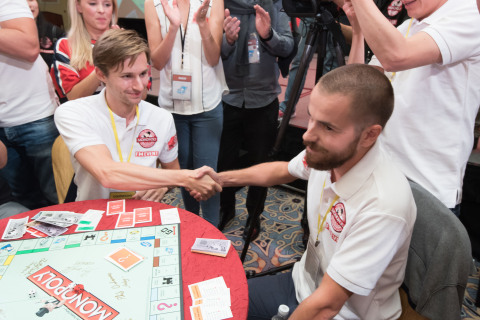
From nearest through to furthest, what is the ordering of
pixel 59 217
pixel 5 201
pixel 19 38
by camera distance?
pixel 59 217
pixel 19 38
pixel 5 201

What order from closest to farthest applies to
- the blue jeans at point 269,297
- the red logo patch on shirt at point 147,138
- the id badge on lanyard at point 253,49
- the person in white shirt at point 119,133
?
the blue jeans at point 269,297
the person in white shirt at point 119,133
the red logo patch on shirt at point 147,138
the id badge on lanyard at point 253,49

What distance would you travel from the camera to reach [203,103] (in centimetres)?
207

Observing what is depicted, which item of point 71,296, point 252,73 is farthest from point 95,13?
point 71,296

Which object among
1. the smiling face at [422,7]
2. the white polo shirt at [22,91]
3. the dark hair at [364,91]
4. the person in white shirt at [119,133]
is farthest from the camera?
the white polo shirt at [22,91]

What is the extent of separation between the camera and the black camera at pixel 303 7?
5.61 ft

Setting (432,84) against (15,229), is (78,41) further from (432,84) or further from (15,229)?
(432,84)

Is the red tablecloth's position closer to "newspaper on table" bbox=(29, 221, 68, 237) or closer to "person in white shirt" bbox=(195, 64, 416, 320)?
"newspaper on table" bbox=(29, 221, 68, 237)

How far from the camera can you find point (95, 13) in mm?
1946

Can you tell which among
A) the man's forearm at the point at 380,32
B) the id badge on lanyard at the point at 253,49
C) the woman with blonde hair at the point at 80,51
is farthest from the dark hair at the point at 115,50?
the man's forearm at the point at 380,32

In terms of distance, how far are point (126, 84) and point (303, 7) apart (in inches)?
39.1

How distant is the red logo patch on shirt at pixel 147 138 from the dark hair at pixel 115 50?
0.33 metres

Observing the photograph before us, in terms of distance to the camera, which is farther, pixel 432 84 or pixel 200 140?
pixel 200 140

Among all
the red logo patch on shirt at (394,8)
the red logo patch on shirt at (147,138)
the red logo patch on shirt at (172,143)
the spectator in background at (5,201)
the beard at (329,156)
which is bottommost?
the spectator in background at (5,201)

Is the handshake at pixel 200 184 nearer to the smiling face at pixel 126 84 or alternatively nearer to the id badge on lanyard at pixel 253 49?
the smiling face at pixel 126 84
